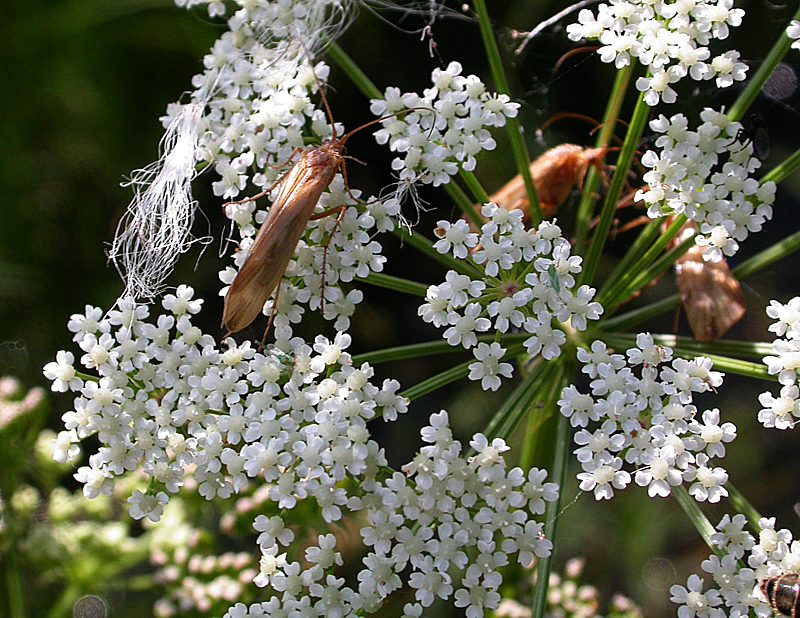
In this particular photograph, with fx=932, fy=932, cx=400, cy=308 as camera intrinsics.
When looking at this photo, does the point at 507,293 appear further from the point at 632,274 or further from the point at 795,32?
the point at 795,32

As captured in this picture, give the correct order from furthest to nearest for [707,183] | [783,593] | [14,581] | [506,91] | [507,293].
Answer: [14,581], [506,91], [707,183], [507,293], [783,593]

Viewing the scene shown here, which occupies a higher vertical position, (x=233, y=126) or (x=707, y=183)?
(x=233, y=126)

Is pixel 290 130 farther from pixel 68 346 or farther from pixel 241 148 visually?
pixel 68 346

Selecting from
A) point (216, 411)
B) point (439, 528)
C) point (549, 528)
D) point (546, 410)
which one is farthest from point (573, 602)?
point (216, 411)

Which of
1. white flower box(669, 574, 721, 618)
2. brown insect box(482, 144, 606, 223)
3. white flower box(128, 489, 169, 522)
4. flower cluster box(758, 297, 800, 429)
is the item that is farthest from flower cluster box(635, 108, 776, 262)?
white flower box(128, 489, 169, 522)

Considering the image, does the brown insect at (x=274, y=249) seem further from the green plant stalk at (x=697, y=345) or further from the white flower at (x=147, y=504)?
the green plant stalk at (x=697, y=345)

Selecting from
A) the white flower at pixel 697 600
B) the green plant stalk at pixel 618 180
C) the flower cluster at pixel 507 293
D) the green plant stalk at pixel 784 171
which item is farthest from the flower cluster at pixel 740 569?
the green plant stalk at pixel 784 171

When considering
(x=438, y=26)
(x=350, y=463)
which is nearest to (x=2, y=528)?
(x=350, y=463)
